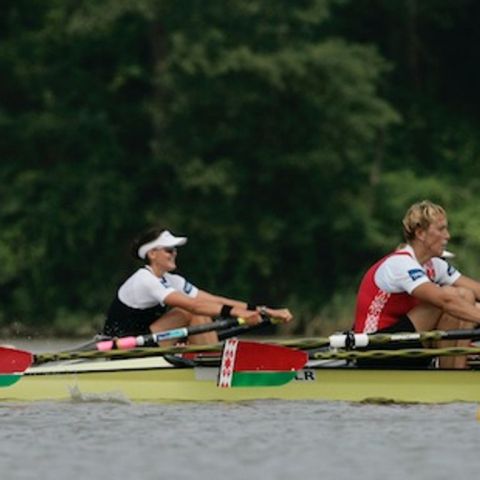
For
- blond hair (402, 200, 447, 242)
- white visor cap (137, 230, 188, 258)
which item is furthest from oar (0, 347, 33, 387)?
blond hair (402, 200, 447, 242)

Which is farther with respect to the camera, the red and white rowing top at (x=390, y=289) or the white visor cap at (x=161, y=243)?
the white visor cap at (x=161, y=243)

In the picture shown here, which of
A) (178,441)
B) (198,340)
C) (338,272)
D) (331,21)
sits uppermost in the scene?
(331,21)

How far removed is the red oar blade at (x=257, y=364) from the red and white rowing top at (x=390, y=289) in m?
0.50

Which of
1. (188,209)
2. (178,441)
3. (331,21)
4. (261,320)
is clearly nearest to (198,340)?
(261,320)

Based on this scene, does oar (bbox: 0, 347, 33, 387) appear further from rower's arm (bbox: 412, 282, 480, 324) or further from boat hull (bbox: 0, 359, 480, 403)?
rower's arm (bbox: 412, 282, 480, 324)

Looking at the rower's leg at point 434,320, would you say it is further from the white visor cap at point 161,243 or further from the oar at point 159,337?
the white visor cap at point 161,243

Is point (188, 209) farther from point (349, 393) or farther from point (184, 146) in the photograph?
point (349, 393)

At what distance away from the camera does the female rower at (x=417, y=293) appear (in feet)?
44.9

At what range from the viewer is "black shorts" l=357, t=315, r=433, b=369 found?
1396 centimetres

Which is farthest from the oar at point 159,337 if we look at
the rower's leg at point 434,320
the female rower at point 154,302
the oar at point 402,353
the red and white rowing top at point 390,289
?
the rower's leg at point 434,320

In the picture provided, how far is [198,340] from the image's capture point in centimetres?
1502

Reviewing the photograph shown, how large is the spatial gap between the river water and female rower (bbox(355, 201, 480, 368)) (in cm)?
55

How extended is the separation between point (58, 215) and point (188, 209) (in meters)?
1.95

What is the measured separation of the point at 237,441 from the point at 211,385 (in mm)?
2387
